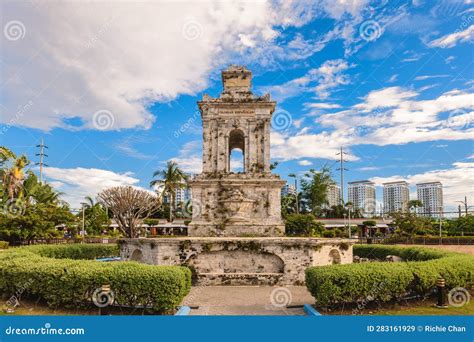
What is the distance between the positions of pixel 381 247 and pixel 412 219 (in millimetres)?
20324

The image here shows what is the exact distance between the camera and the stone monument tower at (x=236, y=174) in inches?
886

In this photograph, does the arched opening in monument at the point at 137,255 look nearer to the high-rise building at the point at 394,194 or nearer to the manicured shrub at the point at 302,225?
the manicured shrub at the point at 302,225

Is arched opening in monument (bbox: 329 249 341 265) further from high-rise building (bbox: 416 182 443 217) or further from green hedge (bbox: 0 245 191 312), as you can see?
high-rise building (bbox: 416 182 443 217)

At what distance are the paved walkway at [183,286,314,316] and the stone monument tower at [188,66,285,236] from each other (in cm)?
625

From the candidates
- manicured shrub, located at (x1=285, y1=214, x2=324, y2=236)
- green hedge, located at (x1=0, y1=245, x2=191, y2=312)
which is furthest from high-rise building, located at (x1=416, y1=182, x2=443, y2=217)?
green hedge, located at (x1=0, y1=245, x2=191, y2=312)

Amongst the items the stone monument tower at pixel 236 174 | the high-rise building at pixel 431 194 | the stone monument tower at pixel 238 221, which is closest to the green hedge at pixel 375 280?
the stone monument tower at pixel 238 221

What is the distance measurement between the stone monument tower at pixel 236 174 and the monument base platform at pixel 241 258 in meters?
4.52

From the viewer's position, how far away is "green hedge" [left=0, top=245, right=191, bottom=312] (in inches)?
450

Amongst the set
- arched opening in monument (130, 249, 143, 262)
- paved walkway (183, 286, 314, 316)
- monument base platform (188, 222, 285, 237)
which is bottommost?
paved walkway (183, 286, 314, 316)

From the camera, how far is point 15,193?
37.8 metres

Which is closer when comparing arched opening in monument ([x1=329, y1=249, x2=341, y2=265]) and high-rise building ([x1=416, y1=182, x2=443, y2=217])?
arched opening in monument ([x1=329, y1=249, x2=341, y2=265])

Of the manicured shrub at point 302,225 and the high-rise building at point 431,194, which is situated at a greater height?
the high-rise building at point 431,194

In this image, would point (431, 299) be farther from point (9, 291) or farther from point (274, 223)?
point (9, 291)

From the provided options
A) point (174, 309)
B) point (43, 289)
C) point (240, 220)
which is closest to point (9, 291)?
point (43, 289)
